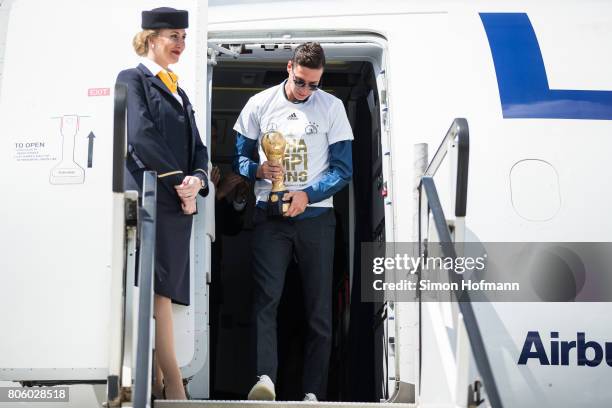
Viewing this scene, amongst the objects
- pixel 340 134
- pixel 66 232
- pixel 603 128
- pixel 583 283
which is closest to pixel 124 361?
pixel 66 232

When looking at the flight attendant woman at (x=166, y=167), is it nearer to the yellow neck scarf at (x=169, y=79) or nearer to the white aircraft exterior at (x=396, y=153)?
the yellow neck scarf at (x=169, y=79)

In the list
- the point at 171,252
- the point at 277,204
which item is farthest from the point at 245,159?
the point at 171,252

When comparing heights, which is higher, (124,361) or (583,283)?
(583,283)

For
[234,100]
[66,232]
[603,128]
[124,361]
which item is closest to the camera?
[124,361]

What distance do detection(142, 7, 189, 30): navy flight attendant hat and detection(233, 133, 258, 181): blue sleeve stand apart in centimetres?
91

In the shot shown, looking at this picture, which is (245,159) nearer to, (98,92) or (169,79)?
(169,79)

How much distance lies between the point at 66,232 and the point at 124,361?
3.84 ft

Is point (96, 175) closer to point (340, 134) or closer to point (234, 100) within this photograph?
point (340, 134)

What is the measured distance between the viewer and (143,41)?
17.1 ft

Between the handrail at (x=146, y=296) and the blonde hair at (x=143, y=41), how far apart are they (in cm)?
106

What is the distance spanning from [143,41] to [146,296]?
1785 mm

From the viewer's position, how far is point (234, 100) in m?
7.79

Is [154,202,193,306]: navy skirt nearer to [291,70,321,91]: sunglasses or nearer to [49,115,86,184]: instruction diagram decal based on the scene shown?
[49,115,86,184]: instruction diagram decal

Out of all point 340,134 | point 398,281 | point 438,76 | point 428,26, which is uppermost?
point 428,26
